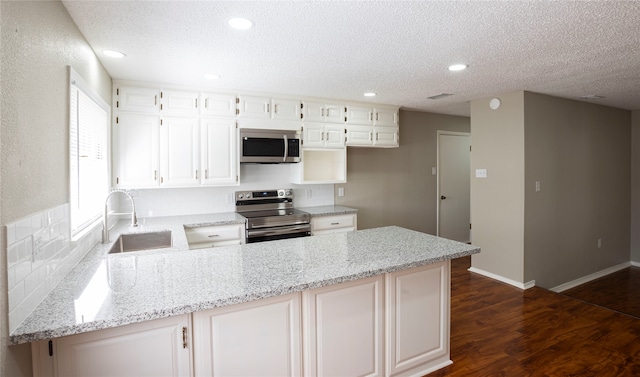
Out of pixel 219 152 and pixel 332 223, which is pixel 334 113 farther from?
pixel 219 152

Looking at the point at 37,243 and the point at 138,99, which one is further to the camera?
the point at 138,99

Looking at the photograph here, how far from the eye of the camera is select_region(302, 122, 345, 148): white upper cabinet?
403 cm

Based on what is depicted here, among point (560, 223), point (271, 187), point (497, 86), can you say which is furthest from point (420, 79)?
point (560, 223)

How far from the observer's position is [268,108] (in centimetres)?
379

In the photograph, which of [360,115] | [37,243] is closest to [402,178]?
[360,115]

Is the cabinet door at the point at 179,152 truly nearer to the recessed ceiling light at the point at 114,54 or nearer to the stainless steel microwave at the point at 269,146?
the stainless steel microwave at the point at 269,146

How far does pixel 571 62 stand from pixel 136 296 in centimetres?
342

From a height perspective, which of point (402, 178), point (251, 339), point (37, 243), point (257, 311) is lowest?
point (251, 339)

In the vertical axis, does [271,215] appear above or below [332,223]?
above

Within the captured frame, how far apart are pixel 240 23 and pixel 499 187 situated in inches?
136

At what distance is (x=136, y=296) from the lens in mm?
1405

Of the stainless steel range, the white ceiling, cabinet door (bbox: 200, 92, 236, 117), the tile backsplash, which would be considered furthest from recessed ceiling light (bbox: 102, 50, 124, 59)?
the stainless steel range

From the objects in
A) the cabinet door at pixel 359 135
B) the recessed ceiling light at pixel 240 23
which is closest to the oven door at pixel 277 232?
the cabinet door at pixel 359 135

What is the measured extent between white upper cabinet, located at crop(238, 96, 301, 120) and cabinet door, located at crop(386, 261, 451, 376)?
2.44 metres
